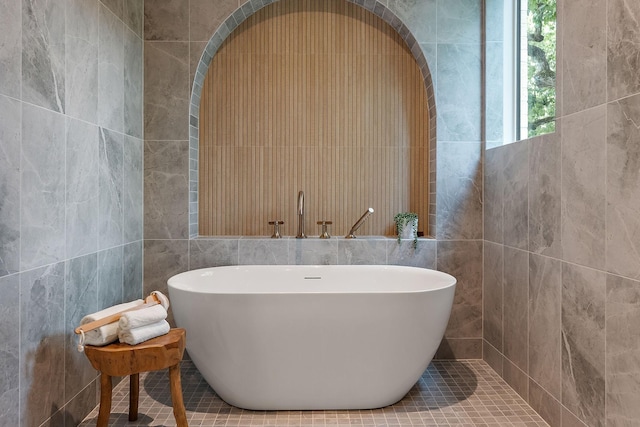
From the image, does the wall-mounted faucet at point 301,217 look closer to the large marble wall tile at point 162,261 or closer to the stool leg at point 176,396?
the large marble wall tile at point 162,261

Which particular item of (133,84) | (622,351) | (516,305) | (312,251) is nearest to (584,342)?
(622,351)

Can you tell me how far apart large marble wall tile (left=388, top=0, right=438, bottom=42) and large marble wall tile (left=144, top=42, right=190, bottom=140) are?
143 cm

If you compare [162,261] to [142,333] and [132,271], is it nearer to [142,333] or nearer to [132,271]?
[132,271]

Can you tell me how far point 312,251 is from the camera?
3.11 meters

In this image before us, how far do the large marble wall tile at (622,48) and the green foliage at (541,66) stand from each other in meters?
0.64

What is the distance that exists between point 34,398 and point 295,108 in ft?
7.70

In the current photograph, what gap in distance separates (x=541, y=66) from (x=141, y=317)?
2430 millimetres

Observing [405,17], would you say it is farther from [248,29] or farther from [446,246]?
[446,246]

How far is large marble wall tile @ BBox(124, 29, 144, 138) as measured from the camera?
279cm

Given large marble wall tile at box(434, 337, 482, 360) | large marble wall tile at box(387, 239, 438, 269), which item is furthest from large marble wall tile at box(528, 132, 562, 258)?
large marble wall tile at box(434, 337, 482, 360)

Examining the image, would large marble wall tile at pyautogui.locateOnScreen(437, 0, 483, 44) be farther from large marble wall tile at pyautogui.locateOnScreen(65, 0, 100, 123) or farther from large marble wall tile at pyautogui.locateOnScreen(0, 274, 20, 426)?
large marble wall tile at pyautogui.locateOnScreen(0, 274, 20, 426)

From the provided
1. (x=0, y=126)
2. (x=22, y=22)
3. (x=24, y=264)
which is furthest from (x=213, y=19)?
(x=24, y=264)

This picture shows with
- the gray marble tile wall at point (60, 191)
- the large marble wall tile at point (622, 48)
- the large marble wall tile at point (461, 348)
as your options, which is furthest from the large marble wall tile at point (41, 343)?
the large marble wall tile at point (622, 48)

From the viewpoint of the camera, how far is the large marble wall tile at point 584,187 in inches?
72.5
